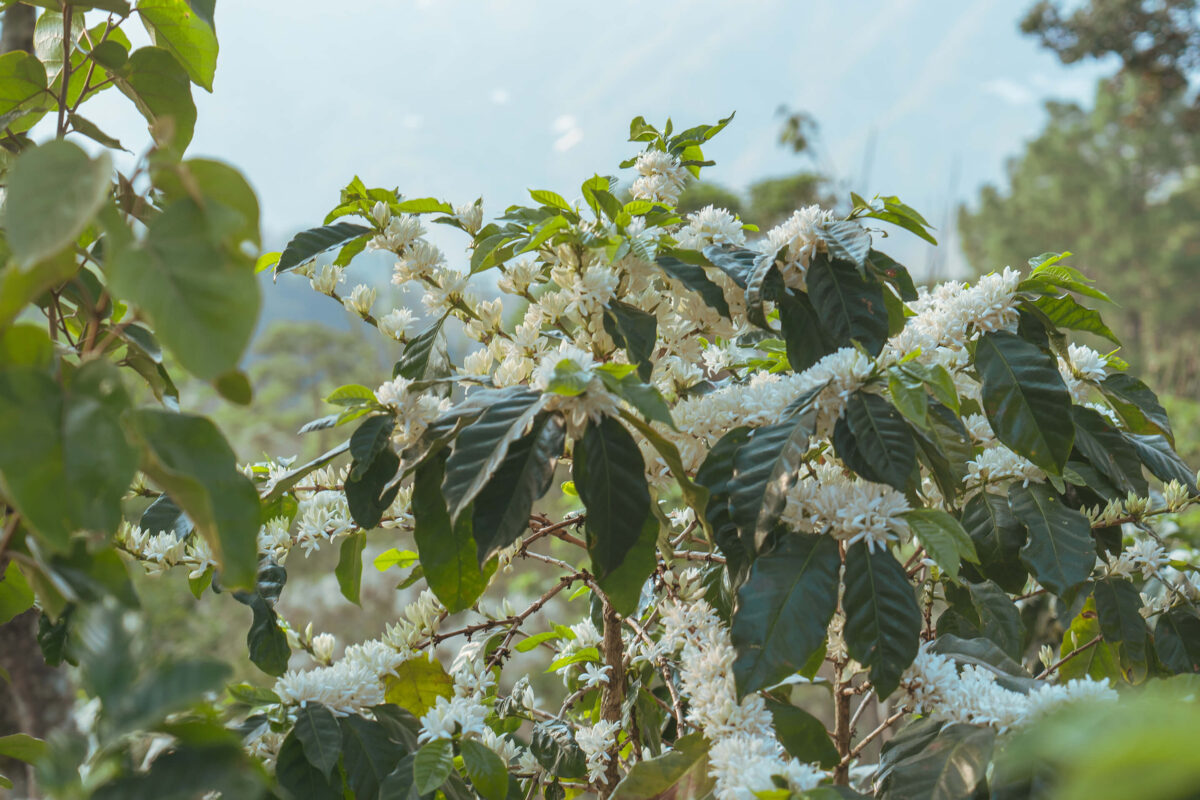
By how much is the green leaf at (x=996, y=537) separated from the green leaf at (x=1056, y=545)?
1cm

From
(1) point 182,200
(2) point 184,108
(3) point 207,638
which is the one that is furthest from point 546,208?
(3) point 207,638

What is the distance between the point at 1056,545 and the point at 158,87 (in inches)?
30.0

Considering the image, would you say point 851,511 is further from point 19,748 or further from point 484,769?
point 19,748

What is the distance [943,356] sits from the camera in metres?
0.67

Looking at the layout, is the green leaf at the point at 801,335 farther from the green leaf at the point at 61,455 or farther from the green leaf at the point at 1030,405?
the green leaf at the point at 61,455

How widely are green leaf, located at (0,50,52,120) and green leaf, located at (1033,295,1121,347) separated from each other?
2.66ft

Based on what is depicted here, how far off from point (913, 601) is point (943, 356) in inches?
11.1

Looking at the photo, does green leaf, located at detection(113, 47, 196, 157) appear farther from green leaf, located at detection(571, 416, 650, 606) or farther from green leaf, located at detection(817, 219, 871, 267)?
green leaf, located at detection(817, 219, 871, 267)

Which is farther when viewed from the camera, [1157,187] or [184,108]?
[1157,187]

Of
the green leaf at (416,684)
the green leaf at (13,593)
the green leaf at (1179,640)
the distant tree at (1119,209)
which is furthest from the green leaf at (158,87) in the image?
the distant tree at (1119,209)

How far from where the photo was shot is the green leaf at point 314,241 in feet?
2.16

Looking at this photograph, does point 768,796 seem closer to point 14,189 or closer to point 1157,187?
point 14,189

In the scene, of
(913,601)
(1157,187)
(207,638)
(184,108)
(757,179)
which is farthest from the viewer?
(1157,187)

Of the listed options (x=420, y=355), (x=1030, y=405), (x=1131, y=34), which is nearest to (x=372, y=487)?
(x=420, y=355)
